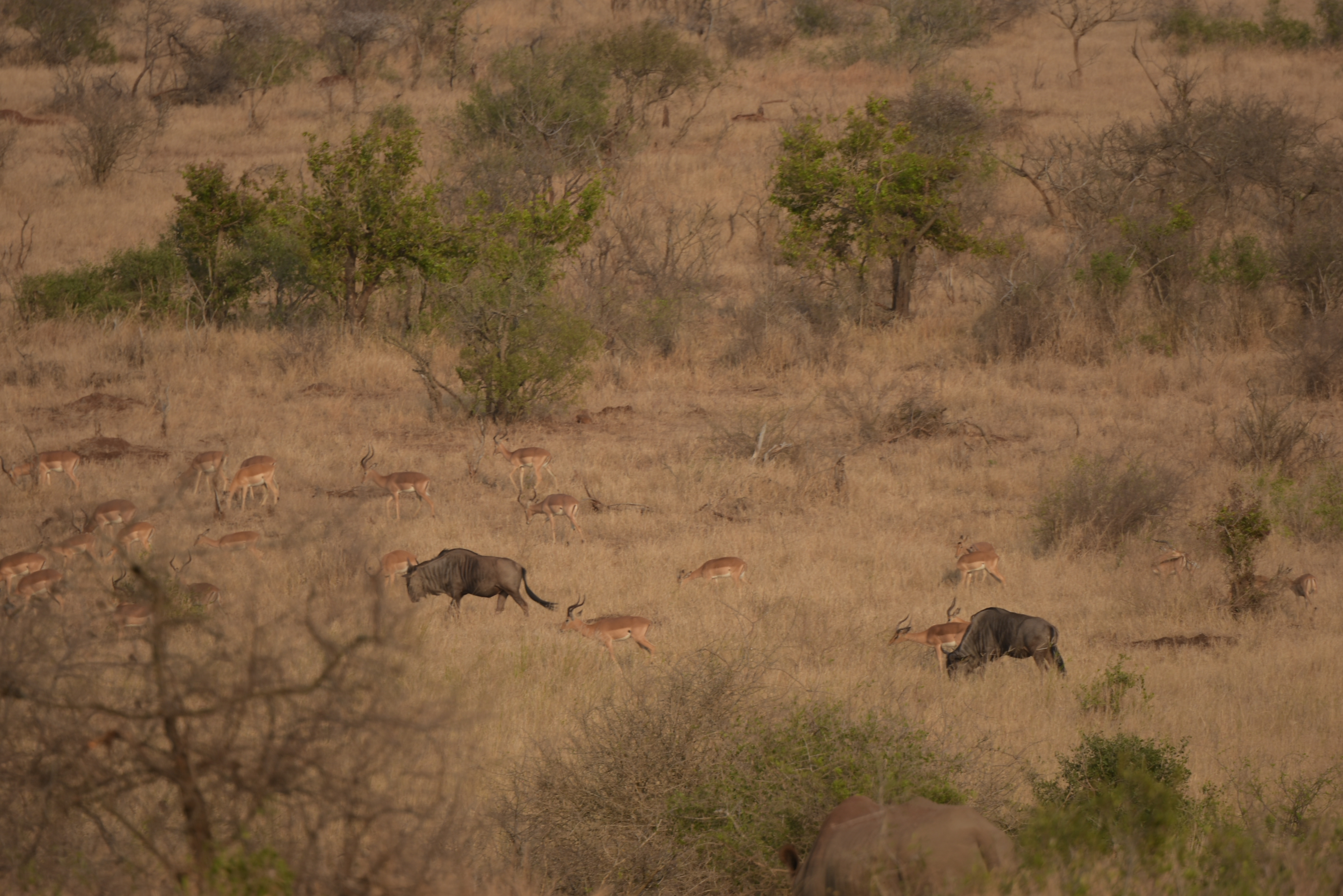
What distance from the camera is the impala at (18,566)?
8805mm

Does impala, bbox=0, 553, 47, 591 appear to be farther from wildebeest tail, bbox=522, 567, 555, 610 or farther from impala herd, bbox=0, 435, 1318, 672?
wildebeest tail, bbox=522, 567, 555, 610

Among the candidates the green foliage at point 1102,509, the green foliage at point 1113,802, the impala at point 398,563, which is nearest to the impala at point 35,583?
the impala at point 398,563

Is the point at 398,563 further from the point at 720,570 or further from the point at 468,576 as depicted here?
the point at 720,570

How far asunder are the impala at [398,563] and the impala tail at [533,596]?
756 mm

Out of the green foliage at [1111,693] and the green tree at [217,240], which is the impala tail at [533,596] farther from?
the green tree at [217,240]

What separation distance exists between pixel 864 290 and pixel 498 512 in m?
9.56

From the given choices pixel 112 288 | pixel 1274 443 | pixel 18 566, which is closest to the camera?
pixel 18 566

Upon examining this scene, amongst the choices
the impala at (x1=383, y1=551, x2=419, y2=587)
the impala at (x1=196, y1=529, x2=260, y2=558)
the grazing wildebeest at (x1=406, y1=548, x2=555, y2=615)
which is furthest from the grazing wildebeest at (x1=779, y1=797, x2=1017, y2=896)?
the impala at (x1=196, y1=529, x2=260, y2=558)

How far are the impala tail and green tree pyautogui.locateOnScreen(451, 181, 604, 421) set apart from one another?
543 centimetres

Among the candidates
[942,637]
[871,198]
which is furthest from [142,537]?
[871,198]

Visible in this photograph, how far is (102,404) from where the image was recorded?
1459 cm

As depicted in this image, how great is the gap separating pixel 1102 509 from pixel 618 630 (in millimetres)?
4916

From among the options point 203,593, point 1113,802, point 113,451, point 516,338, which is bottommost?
point 113,451

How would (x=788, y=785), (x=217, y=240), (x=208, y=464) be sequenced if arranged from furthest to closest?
1. (x=217, y=240)
2. (x=208, y=464)
3. (x=788, y=785)
